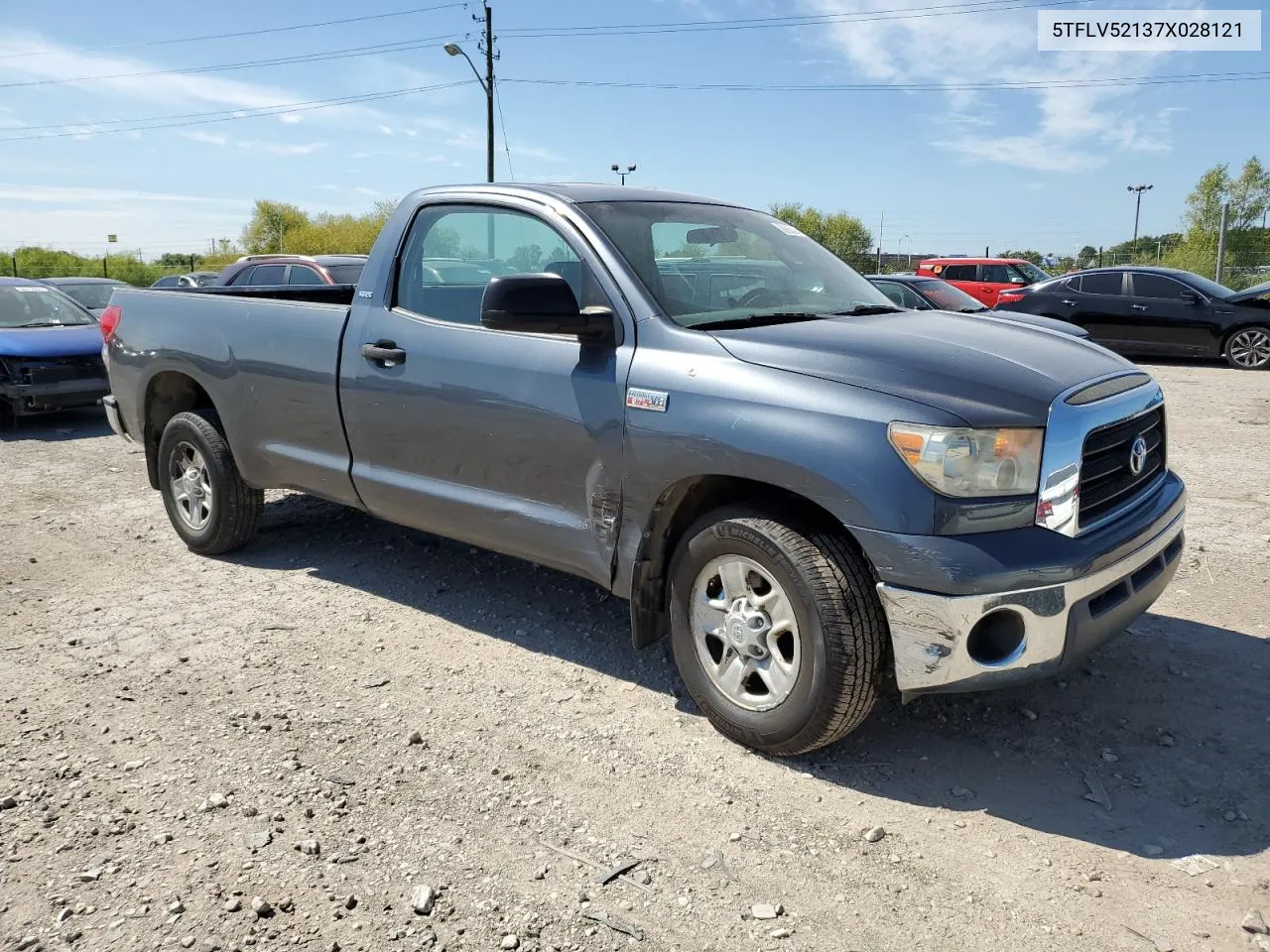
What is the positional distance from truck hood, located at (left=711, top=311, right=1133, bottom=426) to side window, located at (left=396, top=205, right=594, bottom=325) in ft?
3.41

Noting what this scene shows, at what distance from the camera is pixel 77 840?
292 cm

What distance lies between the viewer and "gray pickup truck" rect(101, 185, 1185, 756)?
2969 millimetres

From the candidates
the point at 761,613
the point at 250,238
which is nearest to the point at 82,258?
the point at 250,238

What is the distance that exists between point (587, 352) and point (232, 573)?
2852mm

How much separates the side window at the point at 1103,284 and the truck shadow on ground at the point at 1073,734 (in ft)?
41.3

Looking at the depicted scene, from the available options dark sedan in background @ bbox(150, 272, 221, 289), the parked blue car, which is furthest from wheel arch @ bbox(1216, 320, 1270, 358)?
dark sedan in background @ bbox(150, 272, 221, 289)

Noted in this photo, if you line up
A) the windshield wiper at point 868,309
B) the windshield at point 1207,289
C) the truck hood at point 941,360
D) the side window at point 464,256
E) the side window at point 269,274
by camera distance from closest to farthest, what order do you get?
the truck hood at point 941,360 < the windshield wiper at point 868,309 < the side window at point 464,256 < the side window at point 269,274 < the windshield at point 1207,289

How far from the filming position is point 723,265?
409cm

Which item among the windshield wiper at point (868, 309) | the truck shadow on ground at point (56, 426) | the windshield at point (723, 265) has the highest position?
the windshield at point (723, 265)

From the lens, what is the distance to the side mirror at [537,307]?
11.5 ft

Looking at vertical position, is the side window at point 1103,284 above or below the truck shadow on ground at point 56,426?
above

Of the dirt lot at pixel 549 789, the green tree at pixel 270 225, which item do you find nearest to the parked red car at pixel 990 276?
the dirt lot at pixel 549 789

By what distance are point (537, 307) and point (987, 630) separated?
6.00 ft

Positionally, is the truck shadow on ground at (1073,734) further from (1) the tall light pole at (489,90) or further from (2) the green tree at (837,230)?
(2) the green tree at (837,230)
